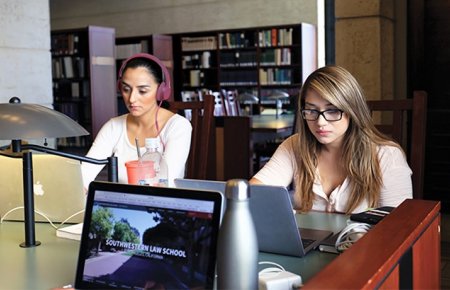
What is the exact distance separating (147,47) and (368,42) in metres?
6.64

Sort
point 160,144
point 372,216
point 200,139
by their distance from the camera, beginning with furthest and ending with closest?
point 200,139 < point 160,144 < point 372,216

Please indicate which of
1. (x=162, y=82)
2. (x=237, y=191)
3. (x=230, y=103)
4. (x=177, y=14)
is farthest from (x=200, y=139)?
(x=177, y=14)

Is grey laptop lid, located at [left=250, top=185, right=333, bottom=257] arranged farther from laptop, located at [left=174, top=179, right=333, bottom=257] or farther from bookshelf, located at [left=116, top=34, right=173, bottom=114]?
bookshelf, located at [left=116, top=34, right=173, bottom=114]

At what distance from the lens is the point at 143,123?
8.29ft

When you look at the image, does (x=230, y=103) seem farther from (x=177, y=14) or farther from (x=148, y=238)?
(x=148, y=238)

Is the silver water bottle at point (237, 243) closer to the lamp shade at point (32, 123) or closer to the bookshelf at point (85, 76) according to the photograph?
the lamp shade at point (32, 123)

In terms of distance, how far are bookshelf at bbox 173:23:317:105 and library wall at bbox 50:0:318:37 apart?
0.31m

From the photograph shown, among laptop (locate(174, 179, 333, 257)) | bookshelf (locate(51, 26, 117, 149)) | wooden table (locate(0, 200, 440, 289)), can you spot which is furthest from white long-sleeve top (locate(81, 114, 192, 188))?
bookshelf (locate(51, 26, 117, 149))

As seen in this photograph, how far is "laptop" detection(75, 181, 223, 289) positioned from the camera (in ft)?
3.19

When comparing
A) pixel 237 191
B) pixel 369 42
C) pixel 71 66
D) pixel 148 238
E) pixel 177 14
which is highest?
pixel 177 14

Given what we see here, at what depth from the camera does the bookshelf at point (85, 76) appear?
7.97 metres

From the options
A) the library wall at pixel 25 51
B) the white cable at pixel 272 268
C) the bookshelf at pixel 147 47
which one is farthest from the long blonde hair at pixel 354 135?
the bookshelf at pixel 147 47

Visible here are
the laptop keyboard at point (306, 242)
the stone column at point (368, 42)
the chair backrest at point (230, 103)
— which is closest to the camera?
the laptop keyboard at point (306, 242)

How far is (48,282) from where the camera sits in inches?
48.0
